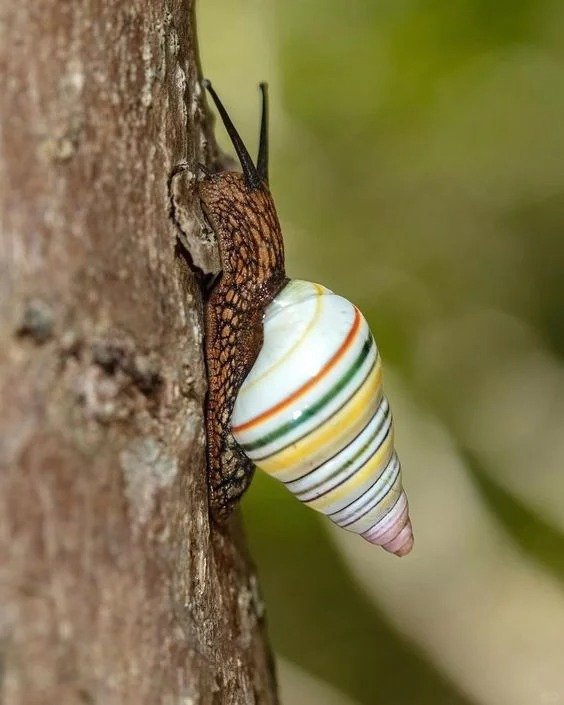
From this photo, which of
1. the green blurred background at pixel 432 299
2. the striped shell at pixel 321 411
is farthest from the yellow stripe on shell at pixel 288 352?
the green blurred background at pixel 432 299

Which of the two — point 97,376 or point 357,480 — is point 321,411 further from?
point 97,376

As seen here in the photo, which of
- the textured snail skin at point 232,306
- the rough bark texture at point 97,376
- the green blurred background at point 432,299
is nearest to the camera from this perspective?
the rough bark texture at point 97,376

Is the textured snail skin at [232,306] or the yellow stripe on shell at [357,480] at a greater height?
the textured snail skin at [232,306]

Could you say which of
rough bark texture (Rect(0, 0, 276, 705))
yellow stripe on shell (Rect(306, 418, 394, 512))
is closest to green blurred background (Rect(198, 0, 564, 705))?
yellow stripe on shell (Rect(306, 418, 394, 512))

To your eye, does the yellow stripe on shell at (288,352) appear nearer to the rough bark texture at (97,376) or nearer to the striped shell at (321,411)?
the striped shell at (321,411)

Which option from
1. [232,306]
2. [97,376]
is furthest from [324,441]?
[97,376]

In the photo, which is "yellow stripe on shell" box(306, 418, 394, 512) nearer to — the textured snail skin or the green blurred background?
the textured snail skin
